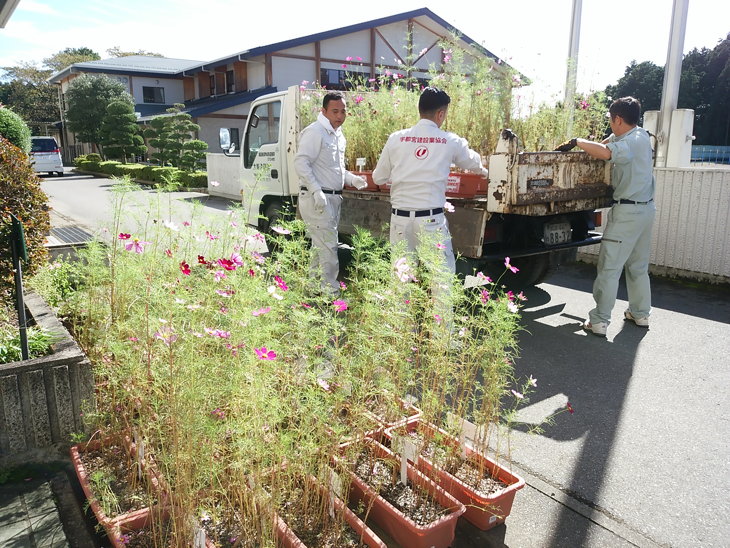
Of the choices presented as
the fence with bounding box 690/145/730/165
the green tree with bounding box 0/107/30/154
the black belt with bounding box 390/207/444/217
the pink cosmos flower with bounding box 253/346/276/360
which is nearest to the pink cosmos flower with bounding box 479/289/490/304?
the pink cosmos flower with bounding box 253/346/276/360

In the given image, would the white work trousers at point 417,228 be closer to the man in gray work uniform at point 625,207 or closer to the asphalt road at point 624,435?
the asphalt road at point 624,435

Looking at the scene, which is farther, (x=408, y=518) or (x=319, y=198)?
(x=319, y=198)

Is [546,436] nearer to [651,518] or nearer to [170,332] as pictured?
[651,518]

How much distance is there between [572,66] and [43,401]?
624 cm

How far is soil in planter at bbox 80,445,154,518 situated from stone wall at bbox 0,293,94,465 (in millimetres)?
223

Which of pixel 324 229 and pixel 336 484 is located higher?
pixel 324 229

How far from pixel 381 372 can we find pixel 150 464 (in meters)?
1.13

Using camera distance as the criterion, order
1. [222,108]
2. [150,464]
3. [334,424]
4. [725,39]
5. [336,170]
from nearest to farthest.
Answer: [334,424] → [150,464] → [336,170] → [725,39] → [222,108]

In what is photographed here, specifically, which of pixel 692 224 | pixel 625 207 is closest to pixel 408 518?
pixel 625 207

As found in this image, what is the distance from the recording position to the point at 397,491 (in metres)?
2.67

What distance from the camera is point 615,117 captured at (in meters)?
5.10

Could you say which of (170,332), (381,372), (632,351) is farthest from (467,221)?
(170,332)

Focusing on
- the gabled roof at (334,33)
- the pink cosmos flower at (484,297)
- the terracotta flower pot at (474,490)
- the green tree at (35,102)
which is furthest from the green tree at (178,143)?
the green tree at (35,102)

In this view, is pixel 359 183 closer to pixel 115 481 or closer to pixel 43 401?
pixel 43 401
